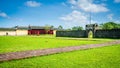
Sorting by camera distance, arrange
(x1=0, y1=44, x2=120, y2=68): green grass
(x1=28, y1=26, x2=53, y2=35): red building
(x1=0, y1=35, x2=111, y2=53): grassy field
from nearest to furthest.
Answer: (x1=0, y1=44, x2=120, y2=68): green grass → (x1=0, y1=35, x2=111, y2=53): grassy field → (x1=28, y1=26, x2=53, y2=35): red building

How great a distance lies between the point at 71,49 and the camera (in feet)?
43.2

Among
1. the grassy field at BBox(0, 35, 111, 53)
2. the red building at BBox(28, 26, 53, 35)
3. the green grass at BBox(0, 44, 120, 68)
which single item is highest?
the red building at BBox(28, 26, 53, 35)

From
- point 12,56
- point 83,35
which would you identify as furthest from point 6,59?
point 83,35

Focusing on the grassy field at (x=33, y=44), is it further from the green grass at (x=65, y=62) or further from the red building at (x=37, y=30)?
the red building at (x=37, y=30)

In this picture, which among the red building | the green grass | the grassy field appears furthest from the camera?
the red building

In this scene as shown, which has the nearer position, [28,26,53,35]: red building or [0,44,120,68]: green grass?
[0,44,120,68]: green grass

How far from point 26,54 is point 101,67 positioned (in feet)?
17.6

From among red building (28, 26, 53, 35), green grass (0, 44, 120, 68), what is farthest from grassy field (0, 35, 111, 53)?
red building (28, 26, 53, 35)

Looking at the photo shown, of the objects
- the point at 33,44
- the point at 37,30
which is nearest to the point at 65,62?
the point at 33,44

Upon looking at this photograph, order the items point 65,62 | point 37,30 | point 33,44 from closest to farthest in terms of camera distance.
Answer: point 65,62, point 33,44, point 37,30

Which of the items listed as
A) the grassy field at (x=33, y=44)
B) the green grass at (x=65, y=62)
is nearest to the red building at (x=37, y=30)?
the grassy field at (x=33, y=44)

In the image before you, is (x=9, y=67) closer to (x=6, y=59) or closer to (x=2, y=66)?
(x=2, y=66)

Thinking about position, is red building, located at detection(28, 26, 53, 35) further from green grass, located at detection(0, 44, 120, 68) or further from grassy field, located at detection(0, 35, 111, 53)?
green grass, located at detection(0, 44, 120, 68)

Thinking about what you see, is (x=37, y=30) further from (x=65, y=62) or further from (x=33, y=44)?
(x=65, y=62)
